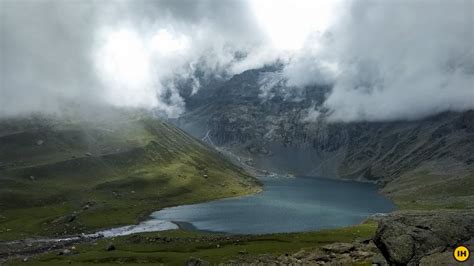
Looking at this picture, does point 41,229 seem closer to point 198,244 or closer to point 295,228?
point 198,244

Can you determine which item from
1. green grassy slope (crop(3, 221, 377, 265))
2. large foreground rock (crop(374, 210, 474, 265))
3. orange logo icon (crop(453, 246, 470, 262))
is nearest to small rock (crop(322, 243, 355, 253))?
green grassy slope (crop(3, 221, 377, 265))

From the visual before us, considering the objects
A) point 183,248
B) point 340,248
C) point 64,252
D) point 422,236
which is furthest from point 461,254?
point 64,252

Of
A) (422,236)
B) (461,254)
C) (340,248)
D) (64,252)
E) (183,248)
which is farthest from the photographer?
(64,252)

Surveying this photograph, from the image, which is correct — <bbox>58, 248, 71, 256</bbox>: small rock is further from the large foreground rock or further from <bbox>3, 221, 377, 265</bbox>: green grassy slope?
the large foreground rock

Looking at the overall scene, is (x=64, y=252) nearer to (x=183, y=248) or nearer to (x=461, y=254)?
(x=183, y=248)

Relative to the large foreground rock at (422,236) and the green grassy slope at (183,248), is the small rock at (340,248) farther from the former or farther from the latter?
the large foreground rock at (422,236)

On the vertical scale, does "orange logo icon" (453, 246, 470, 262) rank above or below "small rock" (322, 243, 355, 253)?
below

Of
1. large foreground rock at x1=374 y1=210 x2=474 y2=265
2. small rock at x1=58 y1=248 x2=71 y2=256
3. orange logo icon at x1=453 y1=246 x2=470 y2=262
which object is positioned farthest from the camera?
small rock at x1=58 y1=248 x2=71 y2=256

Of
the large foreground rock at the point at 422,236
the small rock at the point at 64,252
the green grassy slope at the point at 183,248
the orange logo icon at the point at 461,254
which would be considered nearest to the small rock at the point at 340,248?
→ the green grassy slope at the point at 183,248

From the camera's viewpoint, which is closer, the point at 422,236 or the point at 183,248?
the point at 422,236

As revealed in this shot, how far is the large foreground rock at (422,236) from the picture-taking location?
1813 inches

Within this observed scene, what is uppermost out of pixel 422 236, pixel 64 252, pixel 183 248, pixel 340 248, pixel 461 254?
pixel 183 248

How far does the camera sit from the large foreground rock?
46062mm

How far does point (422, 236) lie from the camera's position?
4712 centimetres
